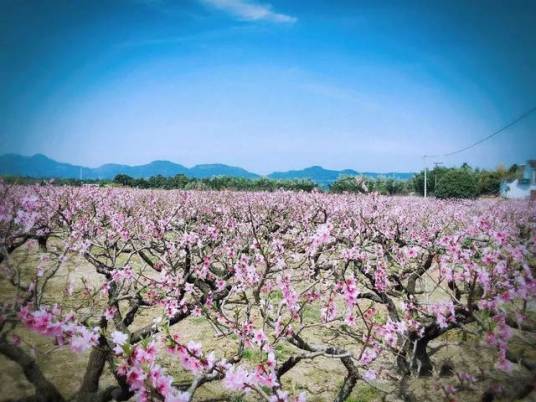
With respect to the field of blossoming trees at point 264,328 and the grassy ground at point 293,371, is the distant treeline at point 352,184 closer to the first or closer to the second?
the grassy ground at point 293,371

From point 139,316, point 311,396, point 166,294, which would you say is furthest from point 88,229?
point 311,396

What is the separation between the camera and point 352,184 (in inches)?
1270

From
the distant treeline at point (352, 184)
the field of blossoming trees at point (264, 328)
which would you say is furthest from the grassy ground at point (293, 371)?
the distant treeline at point (352, 184)

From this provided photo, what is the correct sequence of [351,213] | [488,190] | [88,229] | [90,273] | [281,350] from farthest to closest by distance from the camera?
[488,190]
[351,213]
[90,273]
[88,229]
[281,350]

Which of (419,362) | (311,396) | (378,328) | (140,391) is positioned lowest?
(311,396)

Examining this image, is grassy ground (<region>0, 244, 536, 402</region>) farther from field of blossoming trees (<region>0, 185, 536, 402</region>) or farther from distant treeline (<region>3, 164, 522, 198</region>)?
distant treeline (<region>3, 164, 522, 198</region>)

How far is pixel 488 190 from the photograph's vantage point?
56156mm

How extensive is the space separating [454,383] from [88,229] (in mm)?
8648

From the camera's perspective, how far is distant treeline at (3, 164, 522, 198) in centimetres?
4012

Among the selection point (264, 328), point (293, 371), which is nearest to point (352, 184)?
point (293, 371)

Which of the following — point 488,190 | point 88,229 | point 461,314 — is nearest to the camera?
point 461,314

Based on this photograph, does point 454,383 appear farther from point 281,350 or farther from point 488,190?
point 488,190

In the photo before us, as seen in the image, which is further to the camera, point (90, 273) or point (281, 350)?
point (90, 273)

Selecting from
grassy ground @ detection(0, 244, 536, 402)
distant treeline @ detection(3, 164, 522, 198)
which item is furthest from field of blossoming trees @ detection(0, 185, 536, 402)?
distant treeline @ detection(3, 164, 522, 198)
